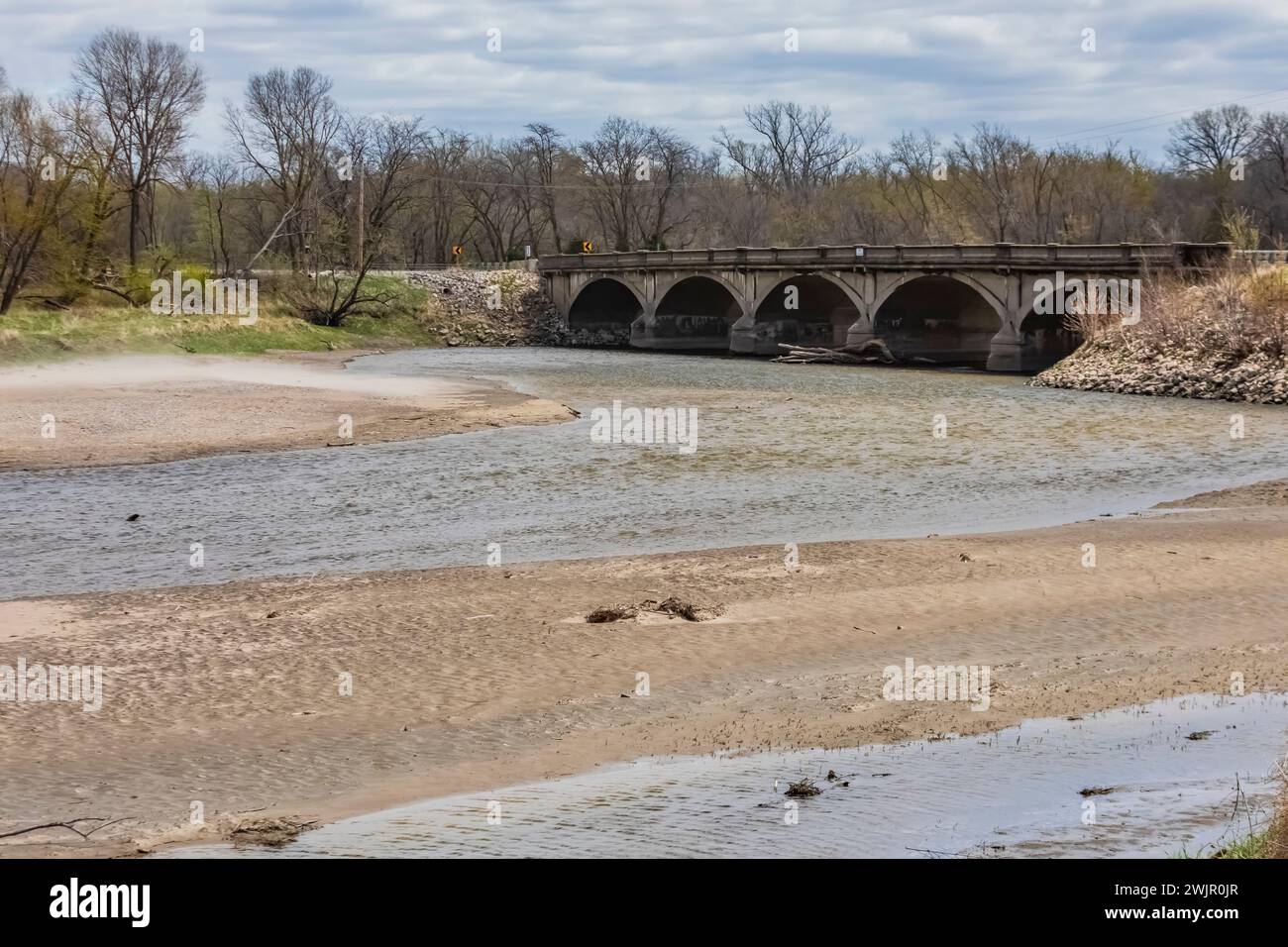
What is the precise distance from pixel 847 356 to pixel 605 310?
28.2 m

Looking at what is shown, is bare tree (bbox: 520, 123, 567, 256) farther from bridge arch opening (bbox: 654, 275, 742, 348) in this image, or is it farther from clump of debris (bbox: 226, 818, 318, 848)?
clump of debris (bbox: 226, 818, 318, 848)

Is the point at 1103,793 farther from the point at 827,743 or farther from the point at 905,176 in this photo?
the point at 905,176

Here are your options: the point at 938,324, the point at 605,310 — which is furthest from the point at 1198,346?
the point at 605,310

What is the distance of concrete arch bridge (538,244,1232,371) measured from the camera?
57781 millimetres

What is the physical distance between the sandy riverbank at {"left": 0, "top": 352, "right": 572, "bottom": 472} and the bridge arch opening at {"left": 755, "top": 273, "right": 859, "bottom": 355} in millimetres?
27672

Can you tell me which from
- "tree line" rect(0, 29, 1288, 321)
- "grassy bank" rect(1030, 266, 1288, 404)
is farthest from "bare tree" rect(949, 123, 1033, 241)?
"grassy bank" rect(1030, 266, 1288, 404)

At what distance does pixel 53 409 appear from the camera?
127 feet

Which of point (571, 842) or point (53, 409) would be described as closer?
point (571, 842)

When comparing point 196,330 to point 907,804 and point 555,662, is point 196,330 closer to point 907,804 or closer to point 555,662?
point 555,662

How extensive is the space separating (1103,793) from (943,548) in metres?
10.2

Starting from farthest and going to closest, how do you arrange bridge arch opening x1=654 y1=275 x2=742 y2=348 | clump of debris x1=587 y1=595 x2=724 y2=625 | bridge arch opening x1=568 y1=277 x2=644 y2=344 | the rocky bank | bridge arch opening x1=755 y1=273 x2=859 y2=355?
bridge arch opening x1=568 y1=277 x2=644 y2=344, bridge arch opening x1=654 y1=275 x2=742 y2=348, bridge arch opening x1=755 y1=273 x2=859 y2=355, the rocky bank, clump of debris x1=587 y1=595 x2=724 y2=625

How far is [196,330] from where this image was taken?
64125 mm

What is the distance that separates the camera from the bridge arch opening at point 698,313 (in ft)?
279
